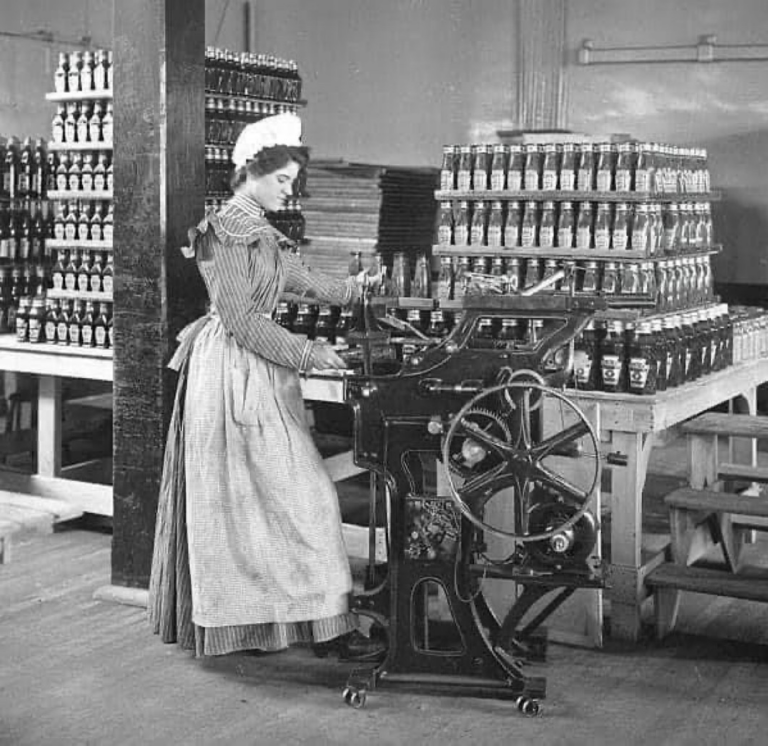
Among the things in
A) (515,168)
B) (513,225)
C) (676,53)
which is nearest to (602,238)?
(513,225)

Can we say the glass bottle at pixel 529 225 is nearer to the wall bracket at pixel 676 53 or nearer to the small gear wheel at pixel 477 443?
the small gear wheel at pixel 477 443

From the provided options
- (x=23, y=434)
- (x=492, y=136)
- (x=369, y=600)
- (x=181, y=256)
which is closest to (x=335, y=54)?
(x=492, y=136)

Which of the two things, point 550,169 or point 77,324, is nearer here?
point 550,169

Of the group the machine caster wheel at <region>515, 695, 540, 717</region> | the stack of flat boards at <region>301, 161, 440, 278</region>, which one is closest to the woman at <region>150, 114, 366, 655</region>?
the machine caster wheel at <region>515, 695, 540, 717</region>

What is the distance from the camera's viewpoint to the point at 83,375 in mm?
6570

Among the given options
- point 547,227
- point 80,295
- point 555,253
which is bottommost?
point 80,295

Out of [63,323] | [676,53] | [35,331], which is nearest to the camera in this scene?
[63,323]

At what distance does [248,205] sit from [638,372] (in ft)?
5.17

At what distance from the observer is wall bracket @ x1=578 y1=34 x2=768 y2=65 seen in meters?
9.48

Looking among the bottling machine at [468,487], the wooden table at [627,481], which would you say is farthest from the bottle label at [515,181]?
the bottling machine at [468,487]

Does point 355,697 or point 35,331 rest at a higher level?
point 35,331

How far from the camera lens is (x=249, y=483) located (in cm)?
466

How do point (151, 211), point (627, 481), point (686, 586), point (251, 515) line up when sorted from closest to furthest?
1. point (251, 515)
2. point (686, 586)
3. point (627, 481)
4. point (151, 211)

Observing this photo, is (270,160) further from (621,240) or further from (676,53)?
(676,53)
